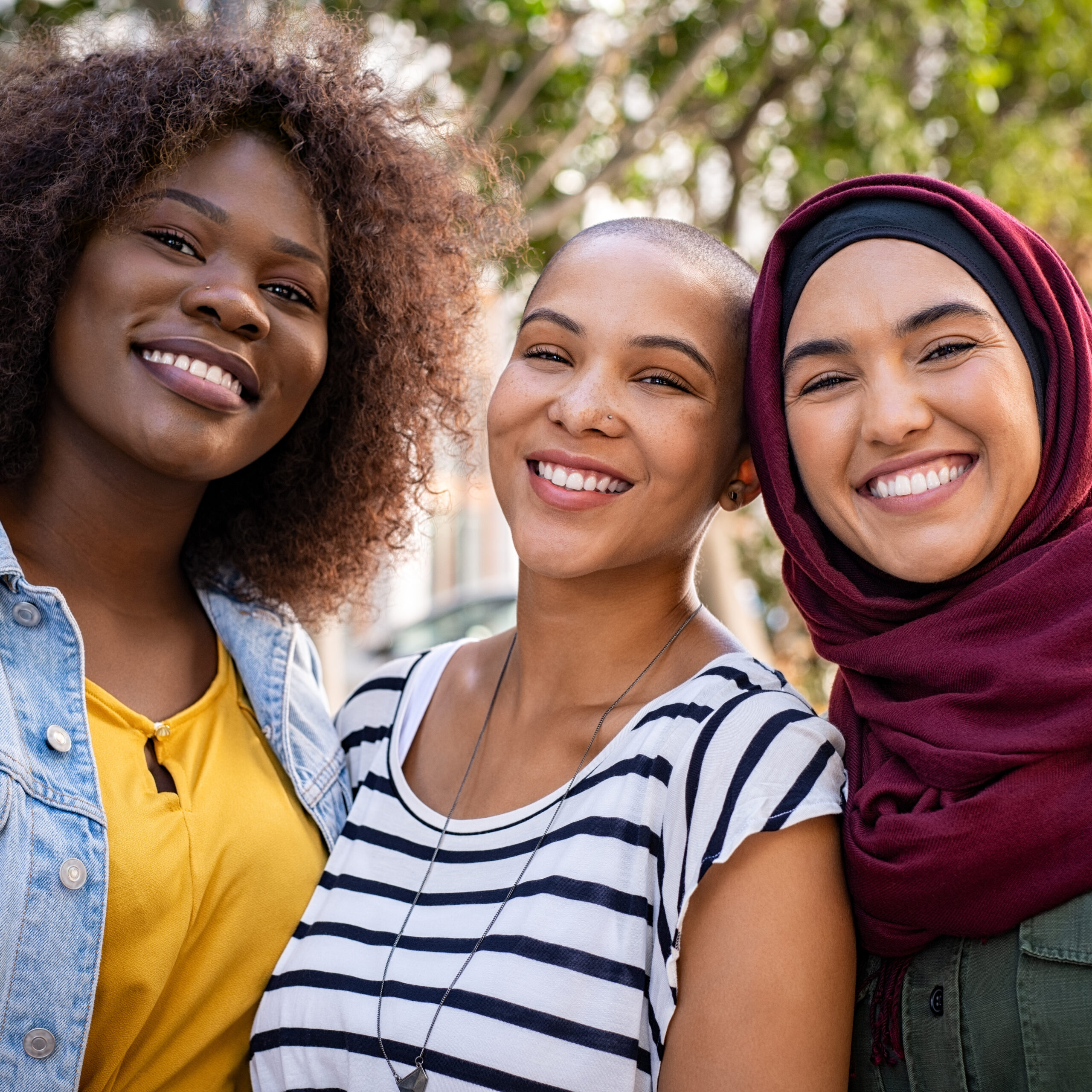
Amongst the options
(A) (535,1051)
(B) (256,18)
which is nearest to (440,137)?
(B) (256,18)

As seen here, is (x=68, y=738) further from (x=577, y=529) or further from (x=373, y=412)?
(x=373, y=412)

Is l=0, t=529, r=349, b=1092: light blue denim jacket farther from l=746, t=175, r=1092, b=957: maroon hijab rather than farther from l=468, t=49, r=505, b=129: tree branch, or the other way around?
l=468, t=49, r=505, b=129: tree branch

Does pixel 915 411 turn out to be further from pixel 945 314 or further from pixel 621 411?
pixel 621 411

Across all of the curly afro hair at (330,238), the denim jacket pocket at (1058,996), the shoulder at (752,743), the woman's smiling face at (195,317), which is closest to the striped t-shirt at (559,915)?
the shoulder at (752,743)

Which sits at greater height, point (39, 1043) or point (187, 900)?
point (187, 900)

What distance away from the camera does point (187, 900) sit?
2.28m

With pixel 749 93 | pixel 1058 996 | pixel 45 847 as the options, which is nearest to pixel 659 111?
pixel 749 93

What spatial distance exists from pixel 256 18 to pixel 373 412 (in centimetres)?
121

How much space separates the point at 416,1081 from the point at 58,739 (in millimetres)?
900

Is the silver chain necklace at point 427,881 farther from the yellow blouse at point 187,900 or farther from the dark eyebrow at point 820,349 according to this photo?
the dark eyebrow at point 820,349

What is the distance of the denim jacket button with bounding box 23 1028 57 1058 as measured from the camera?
206 cm

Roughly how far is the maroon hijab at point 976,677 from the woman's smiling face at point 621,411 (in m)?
0.18

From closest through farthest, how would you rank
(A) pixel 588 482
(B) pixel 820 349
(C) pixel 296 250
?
(B) pixel 820 349 < (A) pixel 588 482 < (C) pixel 296 250

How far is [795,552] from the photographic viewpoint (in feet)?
7.70
